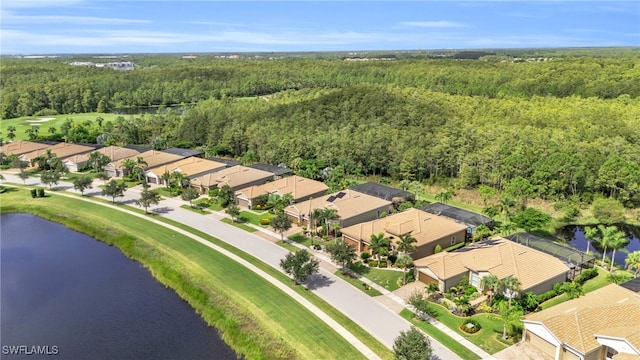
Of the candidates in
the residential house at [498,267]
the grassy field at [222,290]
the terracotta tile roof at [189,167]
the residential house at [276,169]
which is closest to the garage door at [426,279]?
the residential house at [498,267]

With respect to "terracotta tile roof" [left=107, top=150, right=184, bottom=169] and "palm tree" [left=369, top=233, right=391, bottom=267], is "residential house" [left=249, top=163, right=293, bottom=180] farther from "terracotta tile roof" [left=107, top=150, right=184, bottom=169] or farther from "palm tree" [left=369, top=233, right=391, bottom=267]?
"palm tree" [left=369, top=233, right=391, bottom=267]

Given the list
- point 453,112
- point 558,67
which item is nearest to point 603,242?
point 453,112

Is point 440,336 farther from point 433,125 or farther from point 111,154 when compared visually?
point 111,154

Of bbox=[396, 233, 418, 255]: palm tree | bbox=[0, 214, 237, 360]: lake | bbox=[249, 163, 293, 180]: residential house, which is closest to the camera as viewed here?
bbox=[0, 214, 237, 360]: lake

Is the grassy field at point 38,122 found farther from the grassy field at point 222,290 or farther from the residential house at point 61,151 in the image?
the grassy field at point 222,290

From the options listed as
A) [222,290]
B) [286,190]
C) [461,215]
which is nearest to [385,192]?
[461,215]

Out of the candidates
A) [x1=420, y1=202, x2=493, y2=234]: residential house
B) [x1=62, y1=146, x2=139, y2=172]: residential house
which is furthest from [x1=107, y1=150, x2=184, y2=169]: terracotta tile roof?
[x1=420, y1=202, x2=493, y2=234]: residential house

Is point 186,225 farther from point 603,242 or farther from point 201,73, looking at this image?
point 201,73
